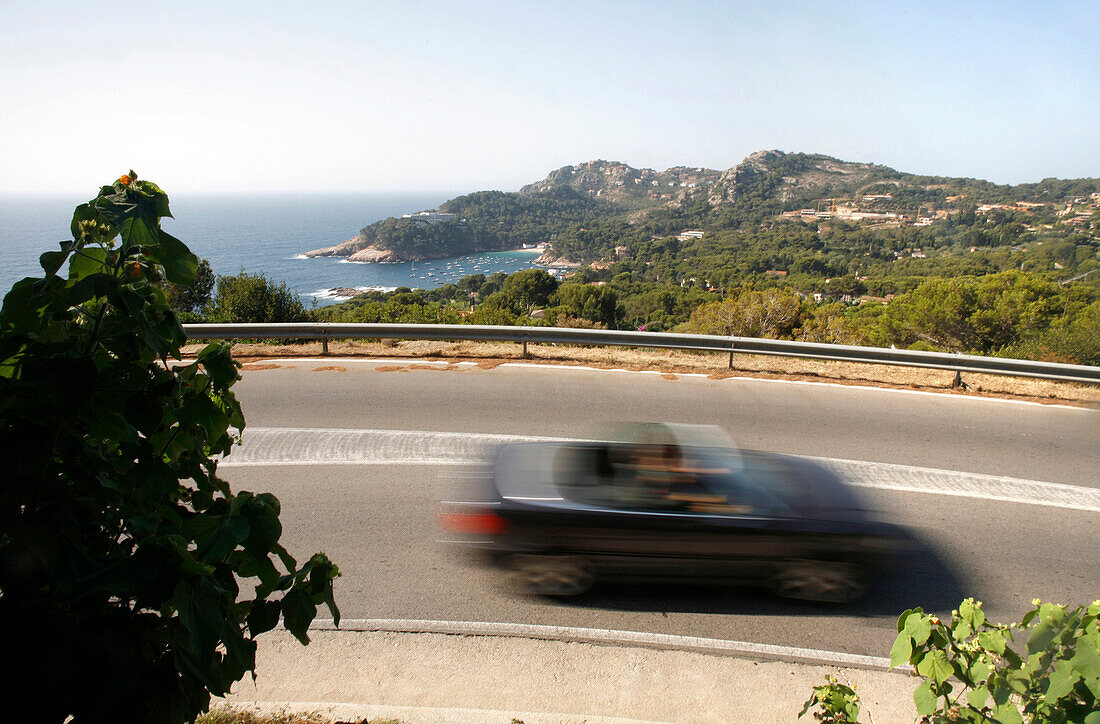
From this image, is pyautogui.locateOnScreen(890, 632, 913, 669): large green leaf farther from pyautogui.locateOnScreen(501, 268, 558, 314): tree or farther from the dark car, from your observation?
pyautogui.locateOnScreen(501, 268, 558, 314): tree

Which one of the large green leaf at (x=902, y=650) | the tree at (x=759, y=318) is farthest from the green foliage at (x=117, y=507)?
the tree at (x=759, y=318)

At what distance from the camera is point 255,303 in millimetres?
18672

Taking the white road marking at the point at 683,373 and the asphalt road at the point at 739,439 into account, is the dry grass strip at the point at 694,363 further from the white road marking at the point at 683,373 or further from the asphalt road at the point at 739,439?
the asphalt road at the point at 739,439

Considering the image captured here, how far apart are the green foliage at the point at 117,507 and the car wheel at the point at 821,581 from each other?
4007 mm

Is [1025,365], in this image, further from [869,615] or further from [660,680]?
[660,680]

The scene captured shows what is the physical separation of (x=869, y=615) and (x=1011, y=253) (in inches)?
2935

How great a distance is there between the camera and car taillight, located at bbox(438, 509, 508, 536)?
4855mm

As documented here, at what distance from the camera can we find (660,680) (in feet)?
13.1

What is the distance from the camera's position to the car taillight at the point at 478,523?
4.86 meters

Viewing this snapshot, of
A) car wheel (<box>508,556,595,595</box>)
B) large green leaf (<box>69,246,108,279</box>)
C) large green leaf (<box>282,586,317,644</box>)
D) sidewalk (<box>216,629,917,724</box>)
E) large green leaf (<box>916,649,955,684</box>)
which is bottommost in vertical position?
sidewalk (<box>216,629,917,724</box>)

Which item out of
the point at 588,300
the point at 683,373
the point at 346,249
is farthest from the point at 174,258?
the point at 346,249

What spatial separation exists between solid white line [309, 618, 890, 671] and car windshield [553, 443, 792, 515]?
91cm

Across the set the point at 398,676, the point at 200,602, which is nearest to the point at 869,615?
the point at 398,676

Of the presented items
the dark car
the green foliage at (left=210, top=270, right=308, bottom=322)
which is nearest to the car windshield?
the dark car
